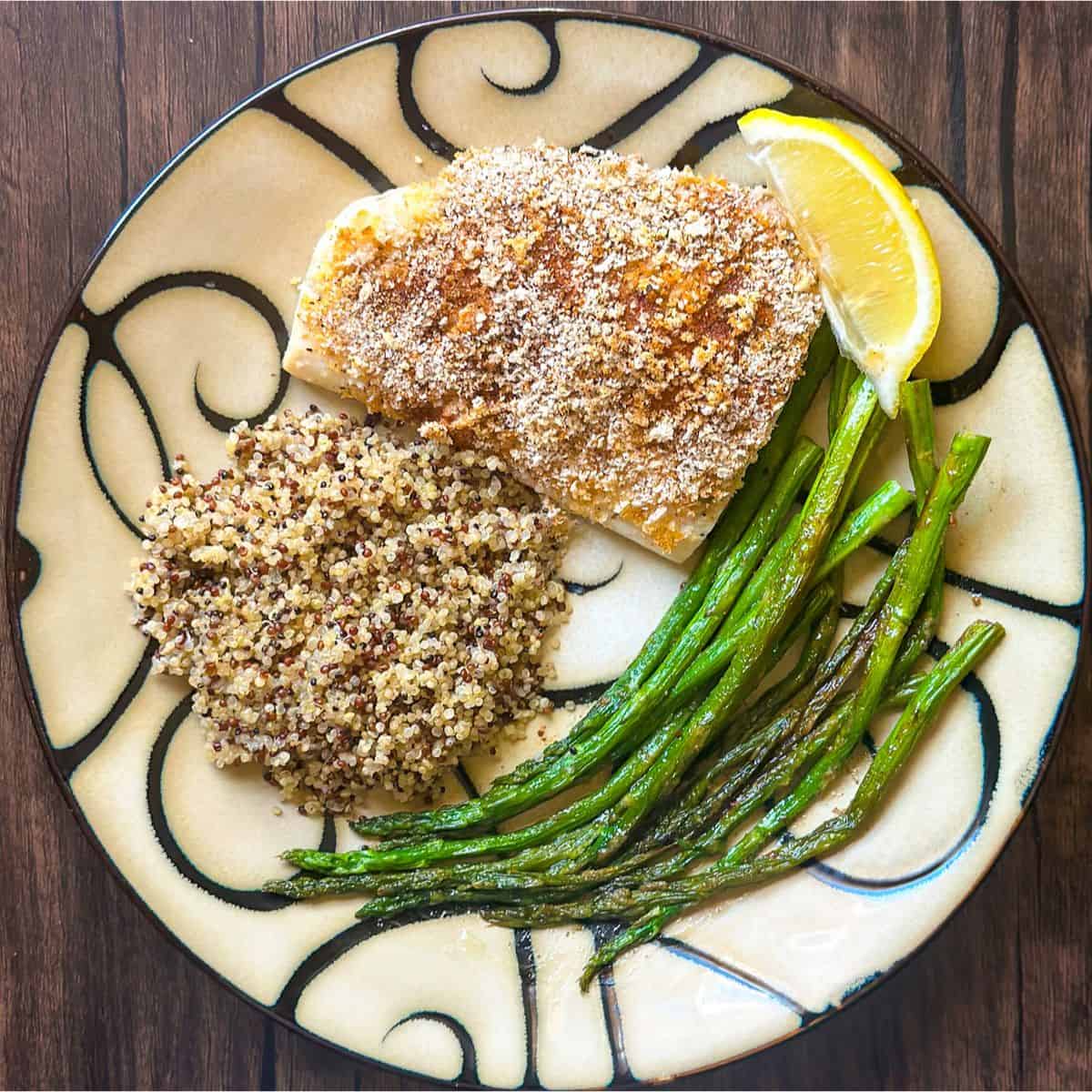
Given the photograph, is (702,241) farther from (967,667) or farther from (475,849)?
(475,849)

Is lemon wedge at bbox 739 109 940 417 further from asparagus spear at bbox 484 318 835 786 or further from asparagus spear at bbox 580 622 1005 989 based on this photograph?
asparagus spear at bbox 580 622 1005 989

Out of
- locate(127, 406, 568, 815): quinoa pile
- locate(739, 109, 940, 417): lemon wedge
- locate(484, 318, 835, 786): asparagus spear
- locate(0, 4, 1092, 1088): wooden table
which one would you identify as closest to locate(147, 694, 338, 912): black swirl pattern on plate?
locate(127, 406, 568, 815): quinoa pile

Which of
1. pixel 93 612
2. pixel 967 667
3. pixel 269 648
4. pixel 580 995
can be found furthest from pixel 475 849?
pixel 967 667

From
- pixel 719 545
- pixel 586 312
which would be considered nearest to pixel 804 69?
pixel 586 312

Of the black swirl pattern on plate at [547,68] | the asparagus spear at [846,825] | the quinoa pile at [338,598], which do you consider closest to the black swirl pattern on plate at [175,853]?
the quinoa pile at [338,598]

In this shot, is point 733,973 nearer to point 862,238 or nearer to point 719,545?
point 719,545

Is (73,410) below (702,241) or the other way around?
below

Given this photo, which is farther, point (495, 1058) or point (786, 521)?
point (786, 521)
